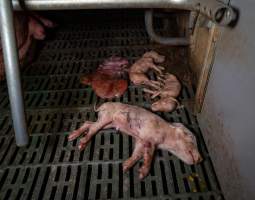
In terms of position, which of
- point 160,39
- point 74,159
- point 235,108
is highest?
point 235,108

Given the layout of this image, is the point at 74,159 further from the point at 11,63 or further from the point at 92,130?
the point at 11,63

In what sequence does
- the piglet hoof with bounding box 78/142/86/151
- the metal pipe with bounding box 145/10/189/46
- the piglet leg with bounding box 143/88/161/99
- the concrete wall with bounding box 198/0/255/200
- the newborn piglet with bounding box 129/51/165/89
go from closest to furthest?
the concrete wall with bounding box 198/0/255/200
the piglet hoof with bounding box 78/142/86/151
the piglet leg with bounding box 143/88/161/99
the newborn piglet with bounding box 129/51/165/89
the metal pipe with bounding box 145/10/189/46

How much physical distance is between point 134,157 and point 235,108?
0.46 meters

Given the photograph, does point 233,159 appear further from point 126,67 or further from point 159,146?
point 126,67

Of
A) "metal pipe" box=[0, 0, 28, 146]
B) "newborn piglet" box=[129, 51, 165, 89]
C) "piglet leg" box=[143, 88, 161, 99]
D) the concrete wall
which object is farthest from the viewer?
"newborn piglet" box=[129, 51, 165, 89]

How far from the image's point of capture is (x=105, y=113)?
131 centimetres

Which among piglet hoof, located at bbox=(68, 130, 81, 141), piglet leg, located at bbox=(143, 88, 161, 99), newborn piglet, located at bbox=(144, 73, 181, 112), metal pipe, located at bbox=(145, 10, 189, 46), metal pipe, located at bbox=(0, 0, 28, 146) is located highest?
metal pipe, located at bbox=(0, 0, 28, 146)

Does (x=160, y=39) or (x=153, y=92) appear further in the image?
(x=160, y=39)

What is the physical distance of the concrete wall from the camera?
33.2 inches

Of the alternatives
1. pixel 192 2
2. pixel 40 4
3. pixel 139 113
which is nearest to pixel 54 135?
pixel 139 113

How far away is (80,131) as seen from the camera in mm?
1282

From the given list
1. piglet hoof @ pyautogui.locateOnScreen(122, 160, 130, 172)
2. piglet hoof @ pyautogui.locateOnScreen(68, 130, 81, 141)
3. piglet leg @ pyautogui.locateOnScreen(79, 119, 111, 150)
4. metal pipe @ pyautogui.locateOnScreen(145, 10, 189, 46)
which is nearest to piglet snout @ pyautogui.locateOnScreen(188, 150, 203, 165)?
piglet hoof @ pyautogui.locateOnScreen(122, 160, 130, 172)

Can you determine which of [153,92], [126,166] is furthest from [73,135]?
[153,92]

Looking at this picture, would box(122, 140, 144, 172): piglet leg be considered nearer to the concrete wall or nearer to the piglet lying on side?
the piglet lying on side
